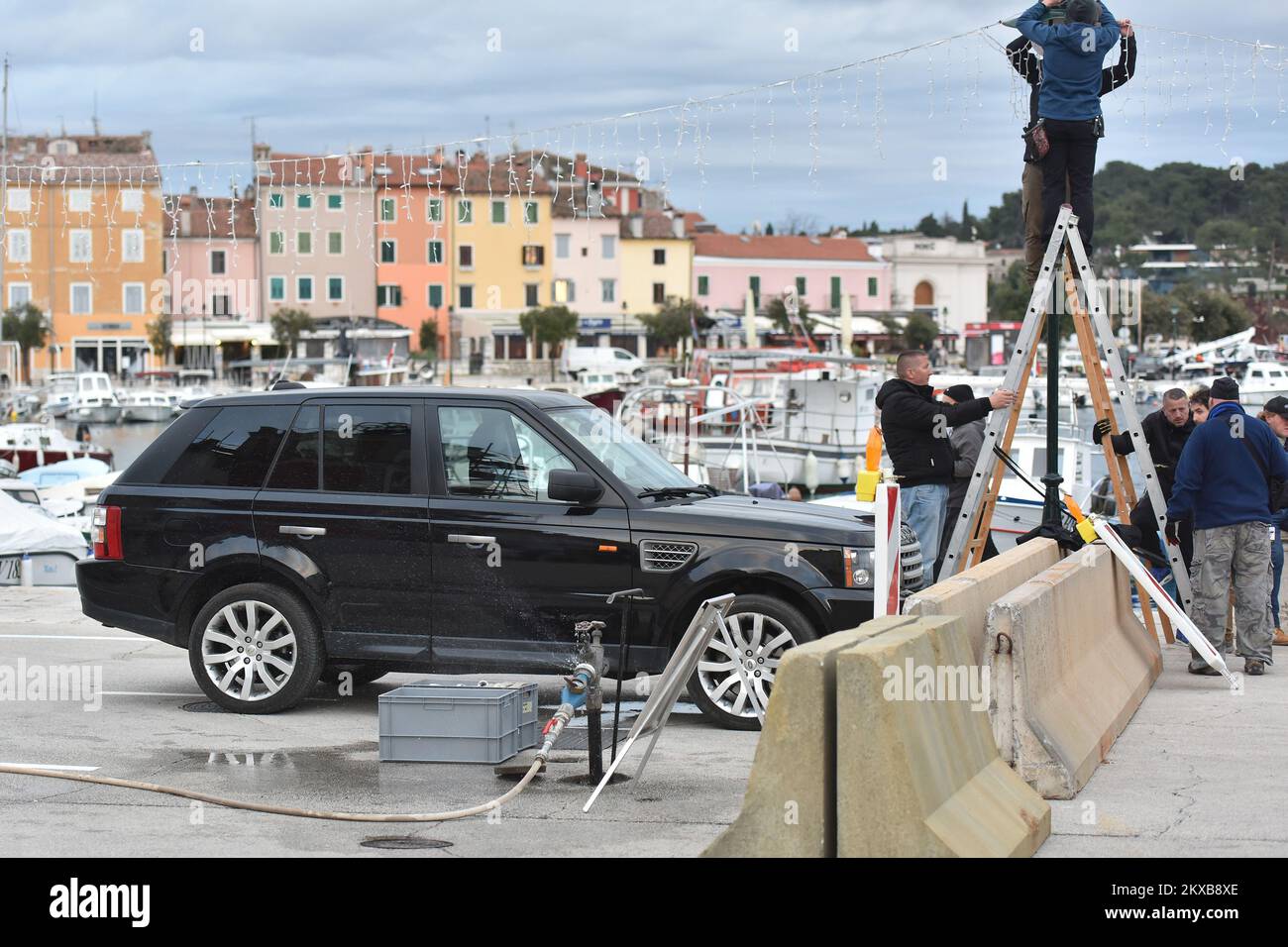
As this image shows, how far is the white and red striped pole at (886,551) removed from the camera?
8938 mm

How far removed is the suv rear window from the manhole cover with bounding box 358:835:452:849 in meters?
3.88

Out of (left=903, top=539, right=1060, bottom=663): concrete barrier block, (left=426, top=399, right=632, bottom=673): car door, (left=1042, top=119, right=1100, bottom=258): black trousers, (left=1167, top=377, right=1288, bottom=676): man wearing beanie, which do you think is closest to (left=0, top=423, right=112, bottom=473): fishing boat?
(left=426, top=399, right=632, bottom=673): car door

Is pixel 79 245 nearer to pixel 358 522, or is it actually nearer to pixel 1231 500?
pixel 358 522

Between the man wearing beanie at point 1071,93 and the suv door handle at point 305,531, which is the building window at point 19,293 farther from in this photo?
the man wearing beanie at point 1071,93

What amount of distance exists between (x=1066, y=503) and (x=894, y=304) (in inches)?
5065

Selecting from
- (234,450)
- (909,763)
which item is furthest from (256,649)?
(909,763)

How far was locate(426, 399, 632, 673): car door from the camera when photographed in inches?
392

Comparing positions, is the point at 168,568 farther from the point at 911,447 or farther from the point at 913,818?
the point at 913,818

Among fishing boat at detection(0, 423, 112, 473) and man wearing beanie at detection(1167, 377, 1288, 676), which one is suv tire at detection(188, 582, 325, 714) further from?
fishing boat at detection(0, 423, 112, 473)

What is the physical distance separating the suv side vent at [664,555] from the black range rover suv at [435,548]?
0.01 metres
